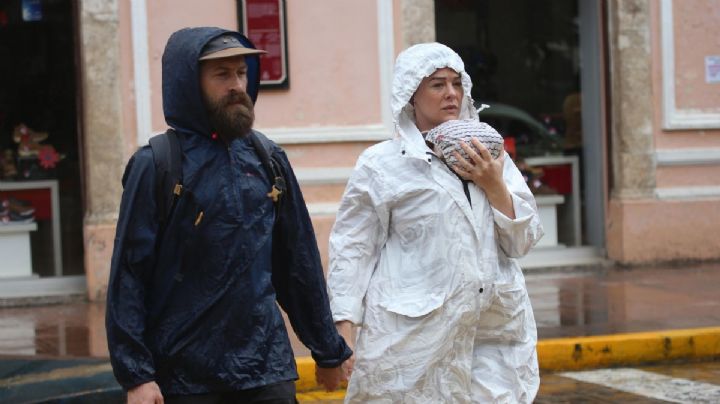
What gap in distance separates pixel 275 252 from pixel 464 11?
9.45 meters

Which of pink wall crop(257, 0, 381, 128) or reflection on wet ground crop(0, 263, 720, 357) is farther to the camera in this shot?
pink wall crop(257, 0, 381, 128)

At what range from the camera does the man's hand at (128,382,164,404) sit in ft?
12.3

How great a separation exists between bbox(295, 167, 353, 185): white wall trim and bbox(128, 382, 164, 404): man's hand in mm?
8538

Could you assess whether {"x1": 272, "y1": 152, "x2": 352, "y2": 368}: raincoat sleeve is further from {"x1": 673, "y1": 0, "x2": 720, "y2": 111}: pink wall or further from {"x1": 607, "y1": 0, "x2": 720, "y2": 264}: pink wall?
{"x1": 673, "y1": 0, "x2": 720, "y2": 111}: pink wall

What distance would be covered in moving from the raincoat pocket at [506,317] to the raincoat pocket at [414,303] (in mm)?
211

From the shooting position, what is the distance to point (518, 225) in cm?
465

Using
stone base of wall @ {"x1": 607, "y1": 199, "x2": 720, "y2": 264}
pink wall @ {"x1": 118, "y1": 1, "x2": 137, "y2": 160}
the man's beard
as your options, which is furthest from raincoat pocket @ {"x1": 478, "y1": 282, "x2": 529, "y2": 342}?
stone base of wall @ {"x1": 607, "y1": 199, "x2": 720, "y2": 264}

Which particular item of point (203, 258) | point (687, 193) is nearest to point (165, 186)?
point (203, 258)

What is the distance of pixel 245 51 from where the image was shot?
13.1 feet

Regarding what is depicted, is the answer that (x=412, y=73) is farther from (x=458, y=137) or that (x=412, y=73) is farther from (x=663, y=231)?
A: (x=663, y=231)

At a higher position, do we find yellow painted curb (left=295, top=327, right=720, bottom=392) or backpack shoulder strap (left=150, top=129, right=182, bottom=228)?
backpack shoulder strap (left=150, top=129, right=182, bottom=228)

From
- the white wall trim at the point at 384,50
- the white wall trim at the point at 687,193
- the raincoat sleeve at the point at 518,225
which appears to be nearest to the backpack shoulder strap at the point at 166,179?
the raincoat sleeve at the point at 518,225

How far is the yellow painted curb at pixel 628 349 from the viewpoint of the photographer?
8.83 m

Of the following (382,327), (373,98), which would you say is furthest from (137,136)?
(382,327)
